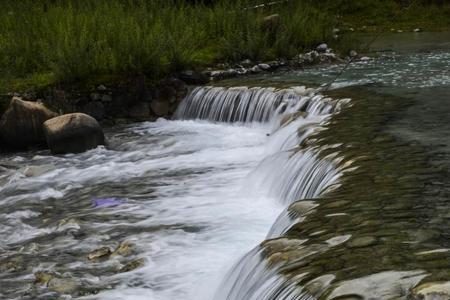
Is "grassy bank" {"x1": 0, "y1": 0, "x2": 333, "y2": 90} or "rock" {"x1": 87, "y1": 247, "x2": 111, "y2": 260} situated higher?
"grassy bank" {"x1": 0, "y1": 0, "x2": 333, "y2": 90}

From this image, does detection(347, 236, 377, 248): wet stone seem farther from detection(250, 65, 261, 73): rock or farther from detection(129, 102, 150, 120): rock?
detection(250, 65, 261, 73): rock

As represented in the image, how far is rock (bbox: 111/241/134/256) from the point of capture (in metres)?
6.36

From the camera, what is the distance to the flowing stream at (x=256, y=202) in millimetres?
3977

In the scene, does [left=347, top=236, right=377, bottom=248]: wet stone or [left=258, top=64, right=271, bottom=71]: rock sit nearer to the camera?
[left=347, top=236, right=377, bottom=248]: wet stone

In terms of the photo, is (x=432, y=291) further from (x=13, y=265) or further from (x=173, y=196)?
(x=173, y=196)

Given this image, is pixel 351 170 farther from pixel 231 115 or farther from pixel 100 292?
pixel 231 115

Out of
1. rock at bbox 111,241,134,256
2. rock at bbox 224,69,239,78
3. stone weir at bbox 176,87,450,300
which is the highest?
stone weir at bbox 176,87,450,300

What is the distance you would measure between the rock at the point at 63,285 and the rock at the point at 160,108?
8.92m

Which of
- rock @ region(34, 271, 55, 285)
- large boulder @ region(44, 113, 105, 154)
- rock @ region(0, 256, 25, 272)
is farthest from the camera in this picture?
large boulder @ region(44, 113, 105, 154)

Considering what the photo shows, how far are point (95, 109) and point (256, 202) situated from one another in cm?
741

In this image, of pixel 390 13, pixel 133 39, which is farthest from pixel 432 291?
pixel 390 13

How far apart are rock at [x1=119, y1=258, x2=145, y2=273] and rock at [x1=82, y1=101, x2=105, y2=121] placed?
324 inches

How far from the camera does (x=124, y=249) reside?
21.2 feet

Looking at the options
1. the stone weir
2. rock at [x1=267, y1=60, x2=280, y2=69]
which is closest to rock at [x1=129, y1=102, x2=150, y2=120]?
rock at [x1=267, y1=60, x2=280, y2=69]
